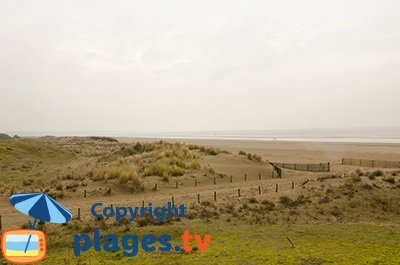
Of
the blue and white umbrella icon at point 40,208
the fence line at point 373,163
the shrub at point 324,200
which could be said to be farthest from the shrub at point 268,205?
the fence line at point 373,163

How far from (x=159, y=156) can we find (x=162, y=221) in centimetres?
1908

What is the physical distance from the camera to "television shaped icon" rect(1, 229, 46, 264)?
5053mm

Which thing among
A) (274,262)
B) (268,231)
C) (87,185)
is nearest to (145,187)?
(87,185)

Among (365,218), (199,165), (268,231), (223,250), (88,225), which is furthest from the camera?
(199,165)

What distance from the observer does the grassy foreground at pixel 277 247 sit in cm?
861

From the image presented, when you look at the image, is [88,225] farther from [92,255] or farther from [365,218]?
[365,218]

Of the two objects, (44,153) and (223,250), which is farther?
(44,153)

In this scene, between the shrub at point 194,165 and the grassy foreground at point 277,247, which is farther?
the shrub at point 194,165

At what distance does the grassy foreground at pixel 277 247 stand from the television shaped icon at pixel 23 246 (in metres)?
4.19

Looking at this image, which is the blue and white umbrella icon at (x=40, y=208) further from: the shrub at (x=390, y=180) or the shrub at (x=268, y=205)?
the shrub at (x=390, y=180)

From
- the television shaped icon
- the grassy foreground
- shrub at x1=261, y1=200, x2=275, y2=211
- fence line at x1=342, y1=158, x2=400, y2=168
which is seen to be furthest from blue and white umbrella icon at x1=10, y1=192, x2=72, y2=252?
fence line at x1=342, y1=158, x2=400, y2=168

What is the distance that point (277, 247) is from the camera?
973cm

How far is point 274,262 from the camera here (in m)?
8.32

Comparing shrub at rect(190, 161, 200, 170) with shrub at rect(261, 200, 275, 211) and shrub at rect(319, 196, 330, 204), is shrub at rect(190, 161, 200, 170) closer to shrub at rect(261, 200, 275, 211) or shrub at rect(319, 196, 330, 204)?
shrub at rect(261, 200, 275, 211)
